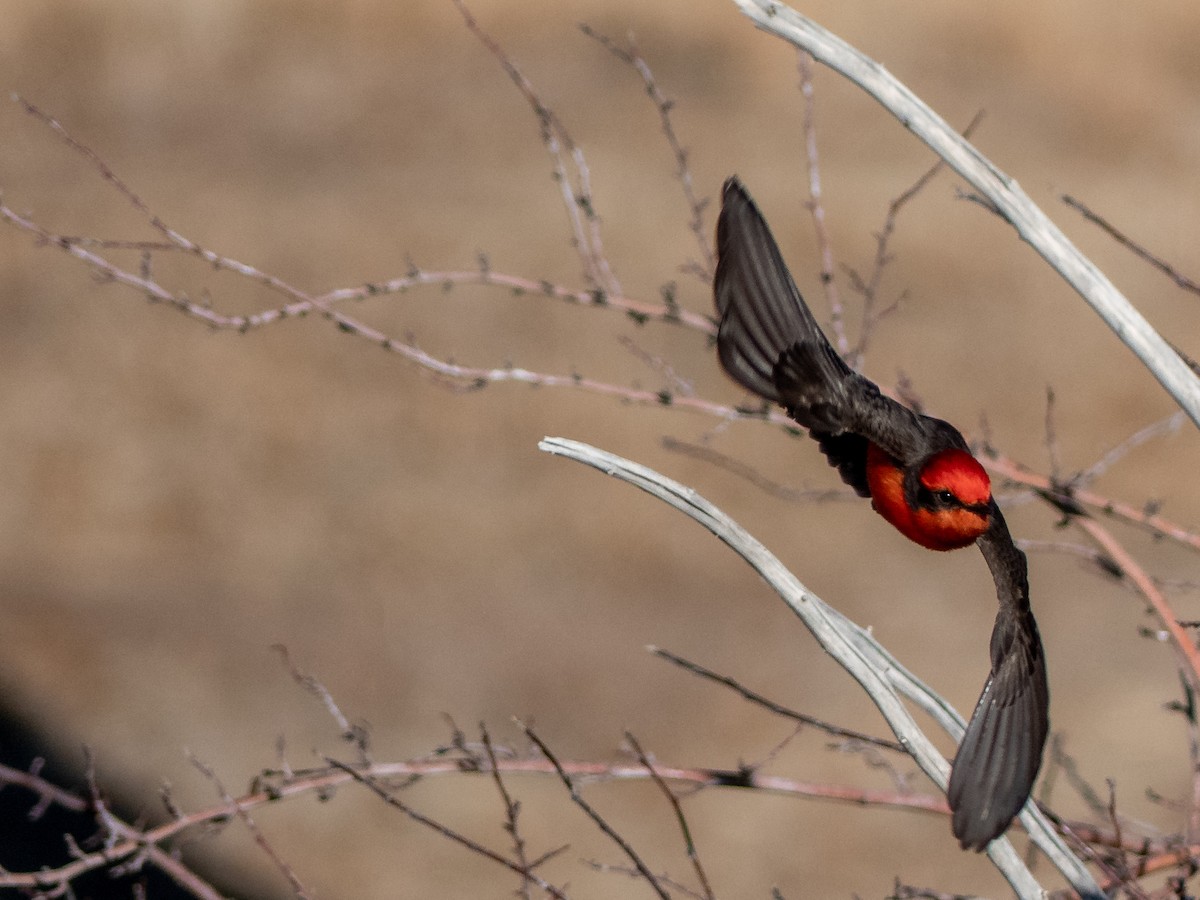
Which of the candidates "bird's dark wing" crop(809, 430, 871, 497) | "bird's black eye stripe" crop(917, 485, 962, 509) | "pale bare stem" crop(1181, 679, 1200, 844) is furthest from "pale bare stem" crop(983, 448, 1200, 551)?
"bird's black eye stripe" crop(917, 485, 962, 509)

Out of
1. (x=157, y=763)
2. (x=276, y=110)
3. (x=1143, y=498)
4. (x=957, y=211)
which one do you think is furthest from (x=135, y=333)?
(x=1143, y=498)

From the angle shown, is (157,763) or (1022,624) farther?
(157,763)

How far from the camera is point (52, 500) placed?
902 centimetres

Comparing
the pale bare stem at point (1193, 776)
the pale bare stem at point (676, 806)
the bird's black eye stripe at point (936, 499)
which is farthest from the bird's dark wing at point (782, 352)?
the pale bare stem at point (1193, 776)

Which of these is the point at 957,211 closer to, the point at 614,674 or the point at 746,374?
the point at 614,674

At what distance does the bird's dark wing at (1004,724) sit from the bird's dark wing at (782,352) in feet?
0.83

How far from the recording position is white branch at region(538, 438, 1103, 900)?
7.16 ft

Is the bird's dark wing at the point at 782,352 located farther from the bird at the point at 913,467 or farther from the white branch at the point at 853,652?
the white branch at the point at 853,652

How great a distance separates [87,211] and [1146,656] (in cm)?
741

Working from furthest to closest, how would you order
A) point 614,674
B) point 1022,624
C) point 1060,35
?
1. point 1060,35
2. point 614,674
3. point 1022,624

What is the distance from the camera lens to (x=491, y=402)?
898cm

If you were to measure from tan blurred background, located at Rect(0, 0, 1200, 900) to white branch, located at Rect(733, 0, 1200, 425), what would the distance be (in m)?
4.73

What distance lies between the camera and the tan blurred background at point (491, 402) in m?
7.35

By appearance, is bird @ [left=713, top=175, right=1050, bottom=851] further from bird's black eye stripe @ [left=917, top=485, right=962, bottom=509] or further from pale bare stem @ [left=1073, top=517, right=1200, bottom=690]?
pale bare stem @ [left=1073, top=517, right=1200, bottom=690]
